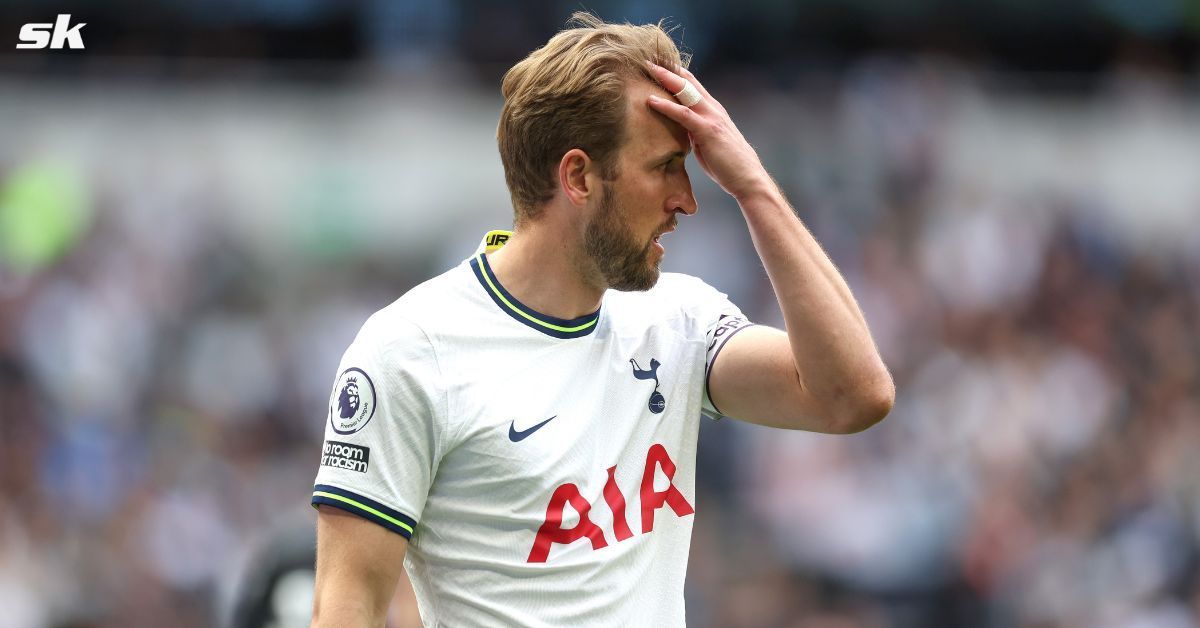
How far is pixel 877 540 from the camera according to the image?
969 centimetres

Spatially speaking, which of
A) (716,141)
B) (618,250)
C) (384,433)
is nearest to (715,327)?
(618,250)

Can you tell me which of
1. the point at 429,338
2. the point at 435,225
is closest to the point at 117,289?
the point at 435,225

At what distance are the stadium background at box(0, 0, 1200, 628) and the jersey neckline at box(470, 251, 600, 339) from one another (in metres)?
5.59

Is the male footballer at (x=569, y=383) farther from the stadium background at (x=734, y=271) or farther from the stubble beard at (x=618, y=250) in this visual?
the stadium background at (x=734, y=271)

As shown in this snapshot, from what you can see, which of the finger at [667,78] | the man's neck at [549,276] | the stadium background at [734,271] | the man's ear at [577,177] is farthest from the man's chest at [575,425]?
the stadium background at [734,271]

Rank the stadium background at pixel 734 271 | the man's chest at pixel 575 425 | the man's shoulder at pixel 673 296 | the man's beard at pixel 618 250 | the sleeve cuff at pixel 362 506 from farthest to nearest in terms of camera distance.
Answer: the stadium background at pixel 734 271 → the man's shoulder at pixel 673 296 → the man's beard at pixel 618 250 → the man's chest at pixel 575 425 → the sleeve cuff at pixel 362 506

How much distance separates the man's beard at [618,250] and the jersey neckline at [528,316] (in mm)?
151

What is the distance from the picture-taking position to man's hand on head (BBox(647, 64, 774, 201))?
11.3 feet

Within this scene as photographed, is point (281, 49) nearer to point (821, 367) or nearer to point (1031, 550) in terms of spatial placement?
point (1031, 550)

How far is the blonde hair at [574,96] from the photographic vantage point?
11.3 ft

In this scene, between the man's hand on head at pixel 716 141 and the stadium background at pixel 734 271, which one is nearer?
the man's hand on head at pixel 716 141

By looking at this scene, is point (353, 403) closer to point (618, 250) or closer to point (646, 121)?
point (618, 250)

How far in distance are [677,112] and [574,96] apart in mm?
231

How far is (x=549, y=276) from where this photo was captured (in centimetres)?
357
